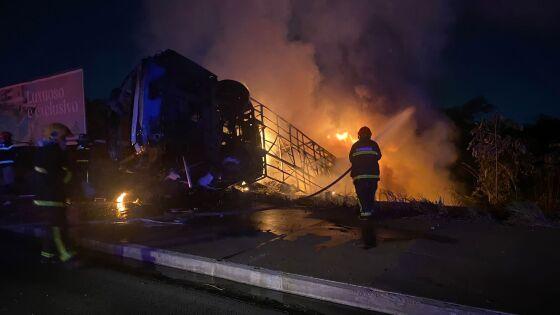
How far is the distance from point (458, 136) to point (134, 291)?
2188cm

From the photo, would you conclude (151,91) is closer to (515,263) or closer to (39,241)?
(39,241)

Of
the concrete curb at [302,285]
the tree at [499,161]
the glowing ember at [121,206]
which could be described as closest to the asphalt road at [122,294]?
the concrete curb at [302,285]

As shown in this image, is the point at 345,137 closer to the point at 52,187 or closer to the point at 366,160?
the point at 366,160

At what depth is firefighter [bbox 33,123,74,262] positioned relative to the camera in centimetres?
484

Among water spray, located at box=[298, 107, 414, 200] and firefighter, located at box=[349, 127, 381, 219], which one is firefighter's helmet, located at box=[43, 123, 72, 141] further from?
water spray, located at box=[298, 107, 414, 200]

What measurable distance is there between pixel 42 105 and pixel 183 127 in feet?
22.8

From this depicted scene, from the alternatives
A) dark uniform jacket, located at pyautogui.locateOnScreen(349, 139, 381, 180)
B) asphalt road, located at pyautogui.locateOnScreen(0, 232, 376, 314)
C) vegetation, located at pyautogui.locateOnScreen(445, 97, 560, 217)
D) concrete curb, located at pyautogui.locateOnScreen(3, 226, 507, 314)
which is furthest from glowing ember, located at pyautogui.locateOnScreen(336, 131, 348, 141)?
asphalt road, located at pyautogui.locateOnScreen(0, 232, 376, 314)

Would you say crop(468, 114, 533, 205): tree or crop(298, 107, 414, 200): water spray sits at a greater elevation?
crop(298, 107, 414, 200): water spray

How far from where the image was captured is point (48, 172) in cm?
483

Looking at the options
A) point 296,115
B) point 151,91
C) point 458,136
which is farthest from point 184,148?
point 458,136

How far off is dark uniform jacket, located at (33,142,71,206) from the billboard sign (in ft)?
22.8

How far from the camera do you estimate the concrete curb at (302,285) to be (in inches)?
123

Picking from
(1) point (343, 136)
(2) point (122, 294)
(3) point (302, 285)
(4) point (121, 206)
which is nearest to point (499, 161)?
(3) point (302, 285)

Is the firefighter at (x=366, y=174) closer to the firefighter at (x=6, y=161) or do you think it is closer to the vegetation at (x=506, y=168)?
the vegetation at (x=506, y=168)
